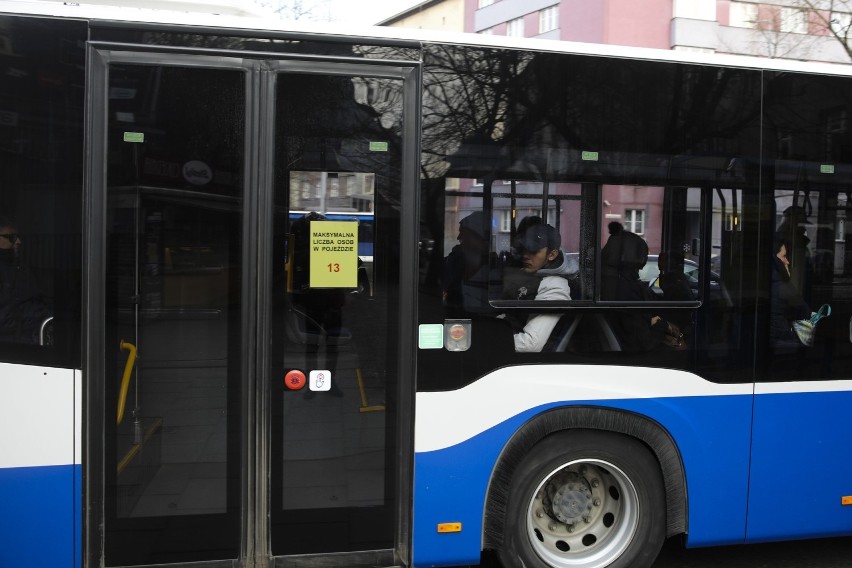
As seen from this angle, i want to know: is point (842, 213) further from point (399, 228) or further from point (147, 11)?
point (147, 11)

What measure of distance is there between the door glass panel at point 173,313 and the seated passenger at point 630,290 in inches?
76.3

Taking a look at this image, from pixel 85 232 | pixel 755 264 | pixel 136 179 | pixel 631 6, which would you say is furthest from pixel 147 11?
pixel 631 6

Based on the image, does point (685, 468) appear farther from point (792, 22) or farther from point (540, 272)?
point (792, 22)

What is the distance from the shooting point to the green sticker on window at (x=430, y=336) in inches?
147

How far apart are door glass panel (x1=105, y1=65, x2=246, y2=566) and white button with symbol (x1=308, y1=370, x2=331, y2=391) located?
0.37 m

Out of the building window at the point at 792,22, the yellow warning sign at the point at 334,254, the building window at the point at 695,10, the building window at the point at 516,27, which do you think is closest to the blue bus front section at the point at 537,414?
the yellow warning sign at the point at 334,254

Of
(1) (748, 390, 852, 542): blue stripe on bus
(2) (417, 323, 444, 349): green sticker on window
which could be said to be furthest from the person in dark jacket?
(2) (417, 323, 444, 349): green sticker on window

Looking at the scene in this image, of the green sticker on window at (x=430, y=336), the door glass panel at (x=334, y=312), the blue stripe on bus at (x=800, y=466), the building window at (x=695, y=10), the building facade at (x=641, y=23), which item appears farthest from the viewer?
the building window at (x=695, y=10)

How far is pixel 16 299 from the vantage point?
135 inches

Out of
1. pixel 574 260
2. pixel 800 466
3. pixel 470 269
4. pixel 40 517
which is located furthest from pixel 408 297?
pixel 800 466

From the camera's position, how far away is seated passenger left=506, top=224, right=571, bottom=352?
384cm

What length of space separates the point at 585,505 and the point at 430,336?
137 centimetres

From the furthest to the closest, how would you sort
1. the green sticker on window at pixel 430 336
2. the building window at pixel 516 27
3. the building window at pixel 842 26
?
the building window at pixel 516 27 → the building window at pixel 842 26 → the green sticker on window at pixel 430 336

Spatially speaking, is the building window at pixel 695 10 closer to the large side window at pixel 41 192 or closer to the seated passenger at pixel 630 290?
the seated passenger at pixel 630 290
